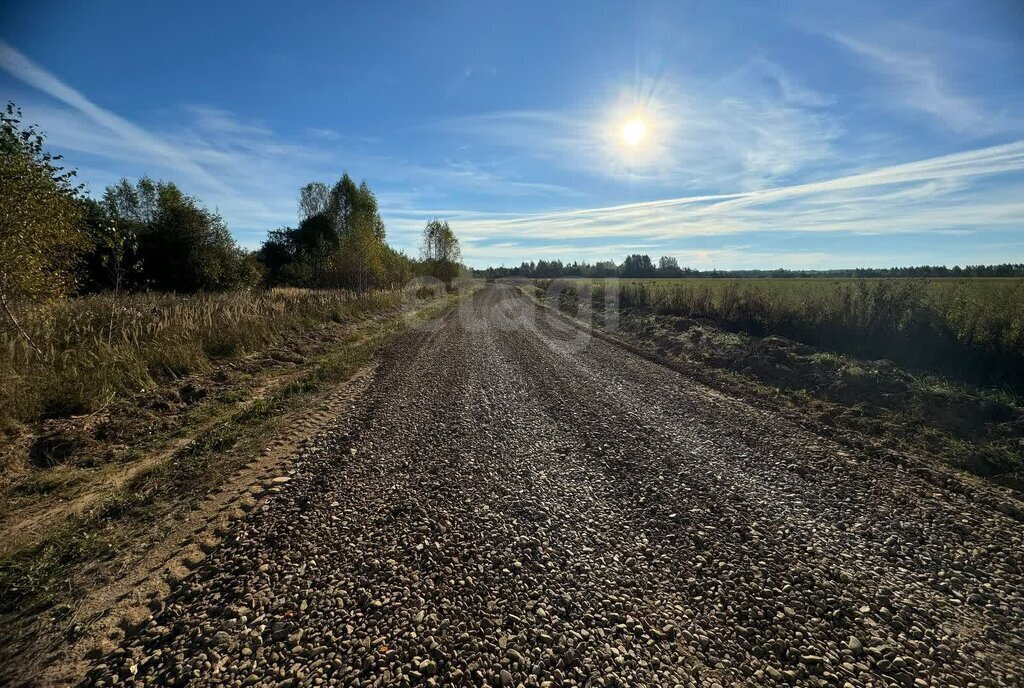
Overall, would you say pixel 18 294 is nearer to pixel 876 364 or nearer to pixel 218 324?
pixel 218 324

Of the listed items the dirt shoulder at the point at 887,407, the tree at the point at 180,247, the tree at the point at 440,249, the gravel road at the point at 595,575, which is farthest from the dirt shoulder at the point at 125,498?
the tree at the point at 440,249

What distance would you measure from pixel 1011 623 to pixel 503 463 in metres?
5.08

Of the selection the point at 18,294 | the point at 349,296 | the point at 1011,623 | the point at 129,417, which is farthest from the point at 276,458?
the point at 349,296

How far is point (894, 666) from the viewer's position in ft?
9.95

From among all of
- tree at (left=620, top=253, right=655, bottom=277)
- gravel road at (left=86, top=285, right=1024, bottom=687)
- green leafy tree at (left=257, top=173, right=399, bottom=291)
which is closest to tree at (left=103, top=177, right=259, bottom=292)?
green leafy tree at (left=257, top=173, right=399, bottom=291)

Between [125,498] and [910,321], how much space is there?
55.8 feet

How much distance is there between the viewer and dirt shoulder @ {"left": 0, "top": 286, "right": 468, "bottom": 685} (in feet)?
10.5

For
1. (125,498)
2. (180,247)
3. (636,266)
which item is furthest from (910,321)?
(636,266)

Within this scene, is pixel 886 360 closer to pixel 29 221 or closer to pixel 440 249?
pixel 29 221

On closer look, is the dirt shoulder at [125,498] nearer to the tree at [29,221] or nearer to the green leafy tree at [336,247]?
the tree at [29,221]

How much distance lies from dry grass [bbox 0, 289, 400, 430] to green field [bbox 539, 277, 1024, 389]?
17.5 m

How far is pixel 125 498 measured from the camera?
15.9 feet

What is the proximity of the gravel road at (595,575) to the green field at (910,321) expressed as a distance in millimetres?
6538

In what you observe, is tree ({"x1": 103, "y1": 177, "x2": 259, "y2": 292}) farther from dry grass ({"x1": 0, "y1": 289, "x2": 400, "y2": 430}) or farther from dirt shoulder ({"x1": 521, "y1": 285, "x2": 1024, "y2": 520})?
dirt shoulder ({"x1": 521, "y1": 285, "x2": 1024, "y2": 520})
